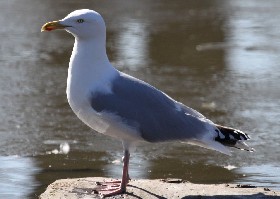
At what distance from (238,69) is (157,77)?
36.1 inches

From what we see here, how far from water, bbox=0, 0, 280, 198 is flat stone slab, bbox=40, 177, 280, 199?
0.82 feet

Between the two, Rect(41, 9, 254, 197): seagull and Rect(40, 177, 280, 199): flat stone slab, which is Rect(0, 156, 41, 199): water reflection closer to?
Rect(40, 177, 280, 199): flat stone slab

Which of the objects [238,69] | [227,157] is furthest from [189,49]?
[227,157]

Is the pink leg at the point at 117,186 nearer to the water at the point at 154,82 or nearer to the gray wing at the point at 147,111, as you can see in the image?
the gray wing at the point at 147,111

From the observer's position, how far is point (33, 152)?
6145 mm

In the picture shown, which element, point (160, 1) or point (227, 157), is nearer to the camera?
point (227, 157)

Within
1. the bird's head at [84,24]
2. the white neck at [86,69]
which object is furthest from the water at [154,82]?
the bird's head at [84,24]

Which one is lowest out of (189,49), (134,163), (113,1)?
(134,163)

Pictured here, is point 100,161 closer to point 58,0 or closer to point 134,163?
point 134,163

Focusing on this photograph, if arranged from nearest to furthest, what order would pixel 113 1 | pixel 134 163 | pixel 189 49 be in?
pixel 134 163 < pixel 189 49 < pixel 113 1

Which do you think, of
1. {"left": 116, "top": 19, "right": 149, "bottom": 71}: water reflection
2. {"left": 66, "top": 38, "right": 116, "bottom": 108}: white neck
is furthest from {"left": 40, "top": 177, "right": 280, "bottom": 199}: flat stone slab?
{"left": 116, "top": 19, "right": 149, "bottom": 71}: water reflection

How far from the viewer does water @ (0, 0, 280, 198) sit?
5.81 meters

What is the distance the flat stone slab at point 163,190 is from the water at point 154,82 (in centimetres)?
25

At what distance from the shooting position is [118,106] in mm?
4922
